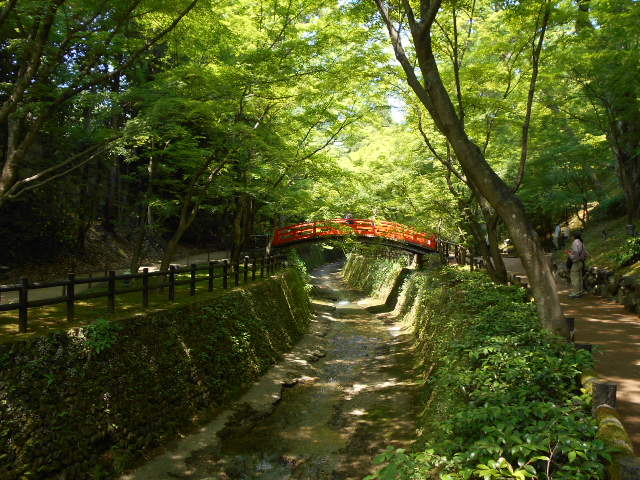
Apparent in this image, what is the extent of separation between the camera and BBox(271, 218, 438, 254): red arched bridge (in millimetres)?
23203

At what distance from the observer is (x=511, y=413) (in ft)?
13.5

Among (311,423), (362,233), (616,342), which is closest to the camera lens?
(616,342)

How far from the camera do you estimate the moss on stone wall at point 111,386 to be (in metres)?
5.78

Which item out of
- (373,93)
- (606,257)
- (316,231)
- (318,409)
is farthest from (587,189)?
(318,409)

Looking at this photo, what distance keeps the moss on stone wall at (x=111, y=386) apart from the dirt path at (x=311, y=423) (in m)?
0.55

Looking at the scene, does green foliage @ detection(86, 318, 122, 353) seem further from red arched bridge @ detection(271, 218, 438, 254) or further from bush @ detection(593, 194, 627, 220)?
bush @ detection(593, 194, 627, 220)

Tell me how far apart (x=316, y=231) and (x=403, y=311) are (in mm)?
6990

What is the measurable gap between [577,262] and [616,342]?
18.6ft

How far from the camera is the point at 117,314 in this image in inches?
325

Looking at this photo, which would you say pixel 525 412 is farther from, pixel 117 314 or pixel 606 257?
pixel 606 257

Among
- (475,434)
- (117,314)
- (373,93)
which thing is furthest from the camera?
(373,93)

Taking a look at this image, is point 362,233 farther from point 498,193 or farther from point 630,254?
point 498,193

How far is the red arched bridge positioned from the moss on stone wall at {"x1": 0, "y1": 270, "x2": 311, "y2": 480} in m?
12.8

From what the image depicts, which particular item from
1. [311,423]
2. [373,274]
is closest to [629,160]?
[311,423]
